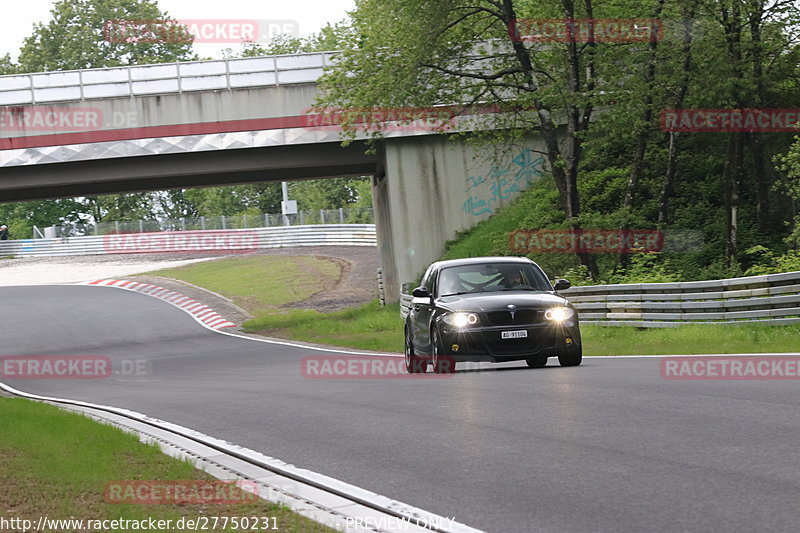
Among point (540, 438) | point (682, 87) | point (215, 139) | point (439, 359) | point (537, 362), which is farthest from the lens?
point (215, 139)

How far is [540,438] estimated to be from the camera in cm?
874

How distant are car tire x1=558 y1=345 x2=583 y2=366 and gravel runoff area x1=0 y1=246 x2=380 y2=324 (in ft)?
90.7

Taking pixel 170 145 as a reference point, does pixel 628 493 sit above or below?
below

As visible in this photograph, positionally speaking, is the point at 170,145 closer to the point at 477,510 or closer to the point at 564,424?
the point at 564,424

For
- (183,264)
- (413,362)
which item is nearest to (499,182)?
(413,362)

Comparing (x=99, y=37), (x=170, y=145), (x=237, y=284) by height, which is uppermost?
(x=99, y=37)

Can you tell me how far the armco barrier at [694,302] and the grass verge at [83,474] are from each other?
11740 mm

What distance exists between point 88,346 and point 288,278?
22.2 m

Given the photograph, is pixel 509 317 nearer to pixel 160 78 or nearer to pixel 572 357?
pixel 572 357

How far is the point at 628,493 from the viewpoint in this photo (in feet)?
21.4

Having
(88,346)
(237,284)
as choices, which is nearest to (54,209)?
(237,284)

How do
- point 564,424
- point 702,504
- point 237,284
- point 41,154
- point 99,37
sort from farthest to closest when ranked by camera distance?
point 99,37 → point 237,284 → point 41,154 → point 564,424 → point 702,504

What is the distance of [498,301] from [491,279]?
105cm

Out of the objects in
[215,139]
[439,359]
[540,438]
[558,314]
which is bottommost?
[439,359]
